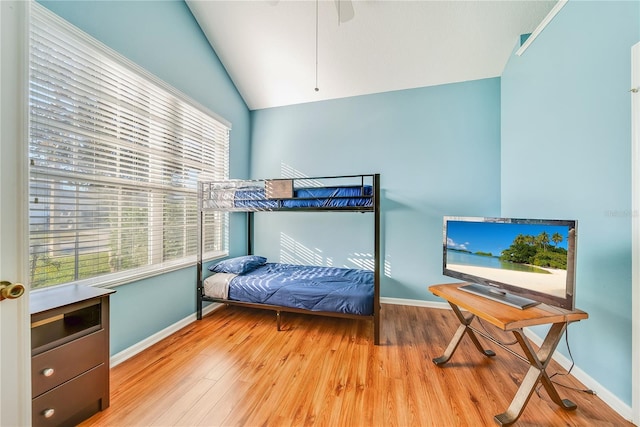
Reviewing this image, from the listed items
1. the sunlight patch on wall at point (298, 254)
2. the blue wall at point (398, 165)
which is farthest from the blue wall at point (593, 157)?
the sunlight patch on wall at point (298, 254)

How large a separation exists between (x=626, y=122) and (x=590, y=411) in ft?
5.88

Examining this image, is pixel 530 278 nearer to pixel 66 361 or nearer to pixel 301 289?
pixel 301 289

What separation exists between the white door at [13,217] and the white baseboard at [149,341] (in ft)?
3.75

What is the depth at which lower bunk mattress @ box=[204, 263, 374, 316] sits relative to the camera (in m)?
2.26

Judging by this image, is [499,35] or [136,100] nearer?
[136,100]

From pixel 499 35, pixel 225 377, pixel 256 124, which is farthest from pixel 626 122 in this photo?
pixel 256 124

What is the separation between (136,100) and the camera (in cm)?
208

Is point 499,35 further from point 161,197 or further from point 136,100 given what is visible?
point 161,197

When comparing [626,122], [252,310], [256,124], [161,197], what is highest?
[256,124]

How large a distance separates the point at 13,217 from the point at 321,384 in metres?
1.83

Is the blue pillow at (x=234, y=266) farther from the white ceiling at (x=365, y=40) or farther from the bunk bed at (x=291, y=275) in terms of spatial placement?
the white ceiling at (x=365, y=40)

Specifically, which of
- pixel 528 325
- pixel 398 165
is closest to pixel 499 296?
pixel 528 325

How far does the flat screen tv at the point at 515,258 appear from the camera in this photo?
4.66 ft

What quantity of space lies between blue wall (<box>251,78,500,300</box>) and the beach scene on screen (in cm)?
107
